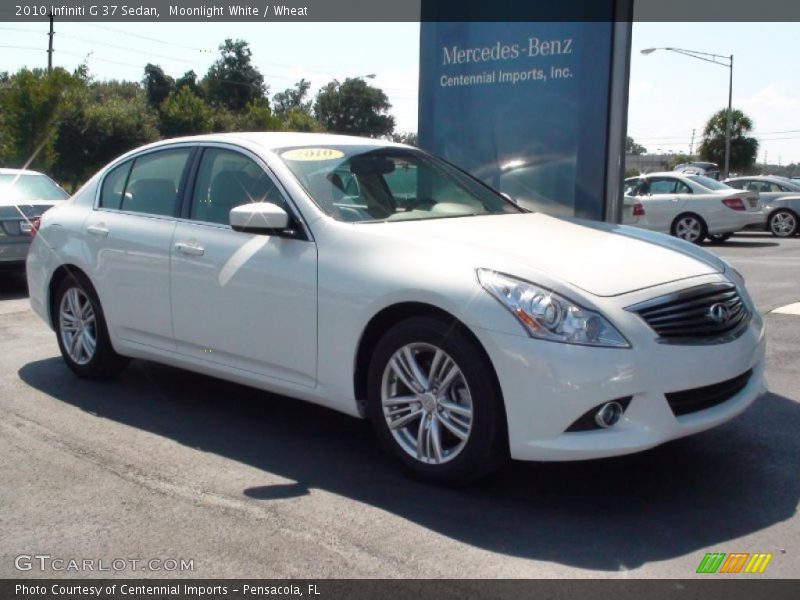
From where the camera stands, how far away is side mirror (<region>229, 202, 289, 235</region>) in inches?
181

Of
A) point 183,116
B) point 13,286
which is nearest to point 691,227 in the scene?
point 13,286

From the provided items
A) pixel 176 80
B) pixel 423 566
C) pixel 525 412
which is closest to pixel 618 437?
pixel 525 412

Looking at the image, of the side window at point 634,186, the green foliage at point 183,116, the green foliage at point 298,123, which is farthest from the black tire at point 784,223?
the green foliage at point 183,116

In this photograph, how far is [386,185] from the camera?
515 centimetres

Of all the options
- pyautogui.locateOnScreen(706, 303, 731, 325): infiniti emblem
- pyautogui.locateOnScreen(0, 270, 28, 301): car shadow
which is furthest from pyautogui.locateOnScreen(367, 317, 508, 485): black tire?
pyautogui.locateOnScreen(0, 270, 28, 301): car shadow

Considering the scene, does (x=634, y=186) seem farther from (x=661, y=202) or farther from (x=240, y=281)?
(x=240, y=281)

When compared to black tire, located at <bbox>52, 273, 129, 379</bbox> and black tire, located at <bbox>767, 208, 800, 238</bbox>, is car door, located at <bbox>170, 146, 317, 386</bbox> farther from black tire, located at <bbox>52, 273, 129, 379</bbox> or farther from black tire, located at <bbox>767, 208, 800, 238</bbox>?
black tire, located at <bbox>767, 208, 800, 238</bbox>

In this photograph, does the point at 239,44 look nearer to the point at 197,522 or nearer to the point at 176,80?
the point at 176,80

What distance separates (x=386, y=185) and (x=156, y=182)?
157 cm

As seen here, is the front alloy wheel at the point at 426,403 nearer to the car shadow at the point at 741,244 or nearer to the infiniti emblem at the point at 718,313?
the infiniti emblem at the point at 718,313

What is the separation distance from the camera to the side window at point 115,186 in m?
6.02

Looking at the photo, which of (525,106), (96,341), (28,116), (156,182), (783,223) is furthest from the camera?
(28,116)

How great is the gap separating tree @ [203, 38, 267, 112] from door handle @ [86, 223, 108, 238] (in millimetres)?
76706

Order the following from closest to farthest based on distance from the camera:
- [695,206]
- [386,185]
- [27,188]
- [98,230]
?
[386,185]
[98,230]
[27,188]
[695,206]
